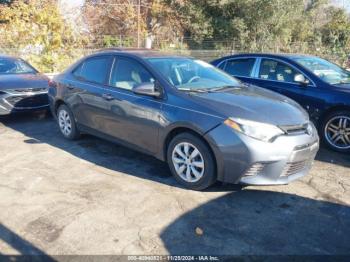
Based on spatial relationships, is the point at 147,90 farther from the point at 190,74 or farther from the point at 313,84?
the point at 313,84

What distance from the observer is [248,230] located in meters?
3.38

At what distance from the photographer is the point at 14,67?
8570mm

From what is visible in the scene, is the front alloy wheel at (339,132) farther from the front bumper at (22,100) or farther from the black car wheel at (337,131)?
the front bumper at (22,100)

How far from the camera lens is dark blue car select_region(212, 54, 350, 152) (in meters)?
5.68

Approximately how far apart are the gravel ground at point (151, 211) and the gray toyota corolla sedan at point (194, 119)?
1.02 feet

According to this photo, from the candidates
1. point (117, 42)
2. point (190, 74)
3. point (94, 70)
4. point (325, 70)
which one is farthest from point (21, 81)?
point (117, 42)

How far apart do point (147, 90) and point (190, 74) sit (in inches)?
31.7

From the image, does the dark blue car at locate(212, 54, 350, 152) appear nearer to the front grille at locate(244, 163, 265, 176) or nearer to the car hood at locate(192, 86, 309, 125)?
the car hood at locate(192, 86, 309, 125)

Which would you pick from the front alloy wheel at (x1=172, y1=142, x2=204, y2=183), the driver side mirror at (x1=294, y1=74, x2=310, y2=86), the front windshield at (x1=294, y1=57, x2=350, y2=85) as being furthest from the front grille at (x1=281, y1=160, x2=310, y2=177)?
the front windshield at (x1=294, y1=57, x2=350, y2=85)

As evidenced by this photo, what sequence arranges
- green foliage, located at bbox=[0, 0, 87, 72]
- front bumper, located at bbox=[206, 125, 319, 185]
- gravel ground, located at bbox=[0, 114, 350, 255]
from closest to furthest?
1. gravel ground, located at bbox=[0, 114, 350, 255]
2. front bumper, located at bbox=[206, 125, 319, 185]
3. green foliage, located at bbox=[0, 0, 87, 72]

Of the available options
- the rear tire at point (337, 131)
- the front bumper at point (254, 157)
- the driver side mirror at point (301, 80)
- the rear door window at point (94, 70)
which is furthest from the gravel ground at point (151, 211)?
the driver side mirror at point (301, 80)

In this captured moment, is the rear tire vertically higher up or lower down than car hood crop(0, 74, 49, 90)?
lower down

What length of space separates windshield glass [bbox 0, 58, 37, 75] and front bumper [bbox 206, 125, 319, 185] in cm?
626

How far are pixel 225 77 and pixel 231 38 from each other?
61.7ft
